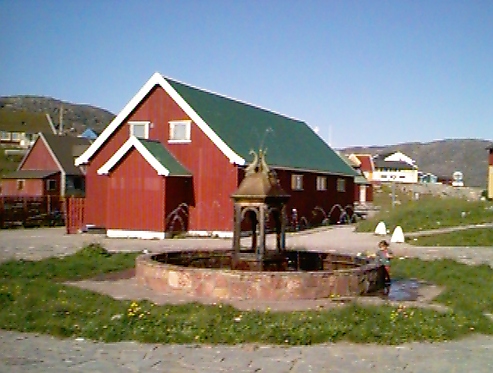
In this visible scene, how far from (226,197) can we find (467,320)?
19.2 meters

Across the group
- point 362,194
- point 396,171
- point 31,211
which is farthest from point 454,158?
point 31,211

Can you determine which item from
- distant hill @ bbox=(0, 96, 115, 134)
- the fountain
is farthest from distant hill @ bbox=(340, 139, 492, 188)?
the fountain

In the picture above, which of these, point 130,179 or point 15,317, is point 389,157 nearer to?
point 130,179

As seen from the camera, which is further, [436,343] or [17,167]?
[17,167]

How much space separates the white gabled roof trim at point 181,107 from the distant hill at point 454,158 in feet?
268

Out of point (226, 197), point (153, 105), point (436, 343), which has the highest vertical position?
point (153, 105)

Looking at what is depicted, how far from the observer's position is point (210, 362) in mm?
7812

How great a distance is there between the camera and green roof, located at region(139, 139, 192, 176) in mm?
28391

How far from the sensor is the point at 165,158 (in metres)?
29.1

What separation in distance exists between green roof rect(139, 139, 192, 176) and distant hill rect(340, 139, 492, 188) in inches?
3222

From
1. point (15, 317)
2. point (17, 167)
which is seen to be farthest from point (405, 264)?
point (17, 167)

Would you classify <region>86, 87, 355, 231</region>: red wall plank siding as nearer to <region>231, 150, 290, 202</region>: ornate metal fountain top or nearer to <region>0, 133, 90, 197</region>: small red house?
<region>231, 150, 290, 202</region>: ornate metal fountain top

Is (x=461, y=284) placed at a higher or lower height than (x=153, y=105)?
lower

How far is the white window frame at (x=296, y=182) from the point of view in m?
33.8
